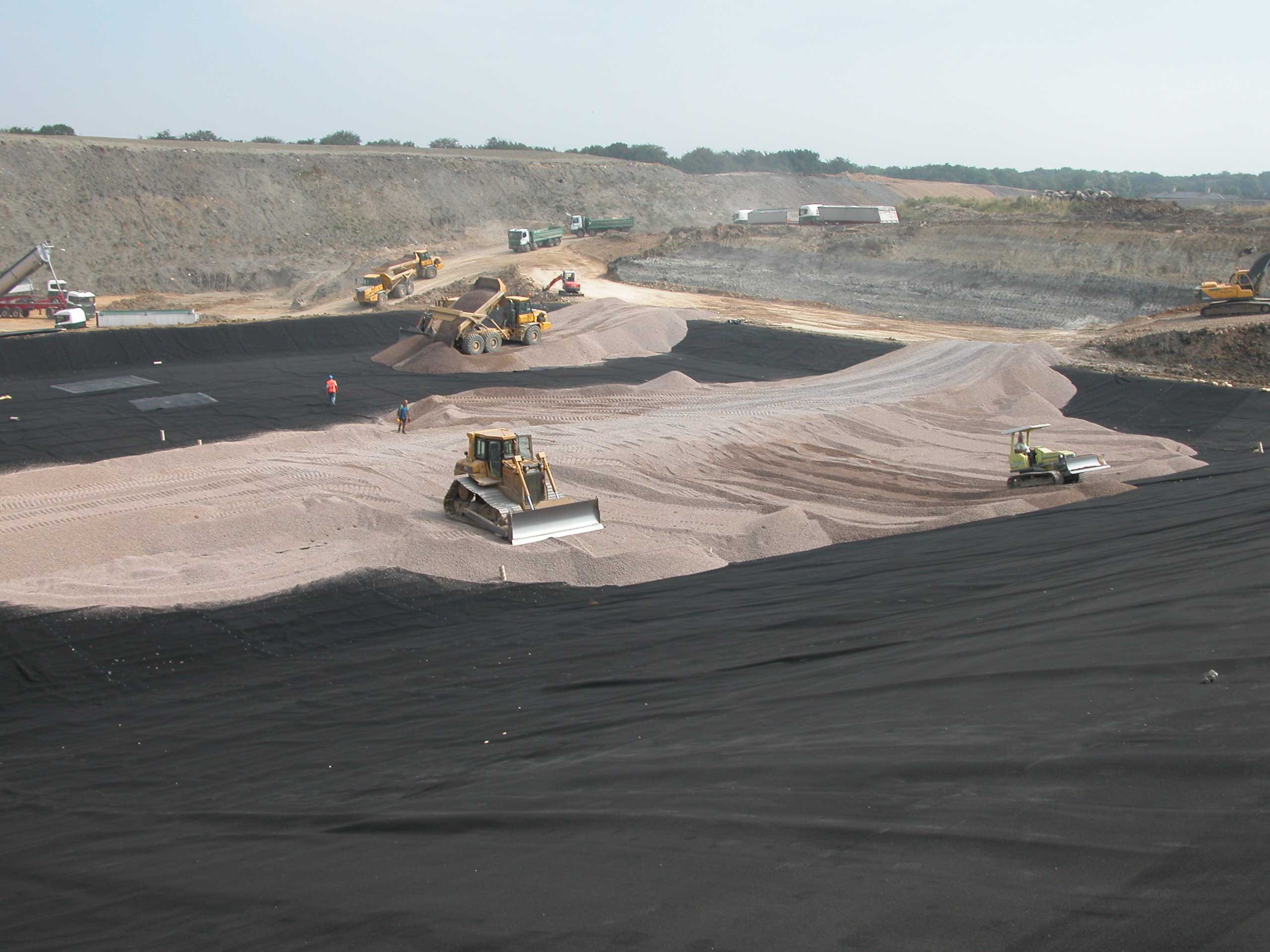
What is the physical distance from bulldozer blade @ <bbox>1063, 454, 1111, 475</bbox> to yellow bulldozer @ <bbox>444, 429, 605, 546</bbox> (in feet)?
24.3

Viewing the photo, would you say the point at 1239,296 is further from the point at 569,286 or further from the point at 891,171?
the point at 891,171

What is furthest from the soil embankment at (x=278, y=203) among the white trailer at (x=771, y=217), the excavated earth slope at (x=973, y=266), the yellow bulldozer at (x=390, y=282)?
the excavated earth slope at (x=973, y=266)

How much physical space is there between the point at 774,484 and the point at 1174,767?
1197 cm

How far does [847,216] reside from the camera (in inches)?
2024

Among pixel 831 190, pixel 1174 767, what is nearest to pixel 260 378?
pixel 1174 767

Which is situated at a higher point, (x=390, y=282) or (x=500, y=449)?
(x=390, y=282)

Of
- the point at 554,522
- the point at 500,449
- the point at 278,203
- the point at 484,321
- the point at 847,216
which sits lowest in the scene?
the point at 554,522

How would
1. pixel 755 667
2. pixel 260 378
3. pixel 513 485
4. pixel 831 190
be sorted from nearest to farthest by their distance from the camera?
1. pixel 755 667
2. pixel 513 485
3. pixel 260 378
4. pixel 831 190

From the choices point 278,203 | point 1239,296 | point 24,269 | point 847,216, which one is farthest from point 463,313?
point 278,203

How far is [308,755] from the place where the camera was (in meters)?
7.48

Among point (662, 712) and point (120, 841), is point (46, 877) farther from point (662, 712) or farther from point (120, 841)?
point (662, 712)

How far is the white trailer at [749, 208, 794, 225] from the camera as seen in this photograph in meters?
55.1

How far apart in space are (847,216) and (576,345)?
28.0 meters

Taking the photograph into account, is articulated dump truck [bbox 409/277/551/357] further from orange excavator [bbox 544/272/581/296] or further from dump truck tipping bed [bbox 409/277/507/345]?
orange excavator [bbox 544/272/581/296]
